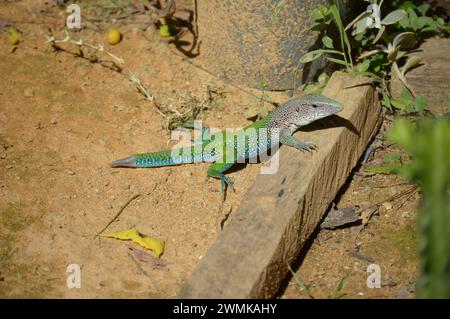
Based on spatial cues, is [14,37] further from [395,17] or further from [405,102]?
[405,102]

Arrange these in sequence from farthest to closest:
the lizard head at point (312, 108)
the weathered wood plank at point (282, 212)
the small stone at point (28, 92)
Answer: the small stone at point (28, 92) < the lizard head at point (312, 108) < the weathered wood plank at point (282, 212)

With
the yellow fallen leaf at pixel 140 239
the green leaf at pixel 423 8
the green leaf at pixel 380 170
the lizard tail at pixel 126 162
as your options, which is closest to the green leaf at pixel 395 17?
the green leaf at pixel 423 8

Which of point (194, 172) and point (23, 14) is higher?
point (23, 14)

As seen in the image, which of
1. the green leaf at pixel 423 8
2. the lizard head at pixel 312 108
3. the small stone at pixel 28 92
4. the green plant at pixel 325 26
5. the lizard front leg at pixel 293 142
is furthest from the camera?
the green leaf at pixel 423 8

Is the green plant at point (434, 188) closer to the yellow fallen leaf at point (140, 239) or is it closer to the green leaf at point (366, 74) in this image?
the yellow fallen leaf at point (140, 239)
